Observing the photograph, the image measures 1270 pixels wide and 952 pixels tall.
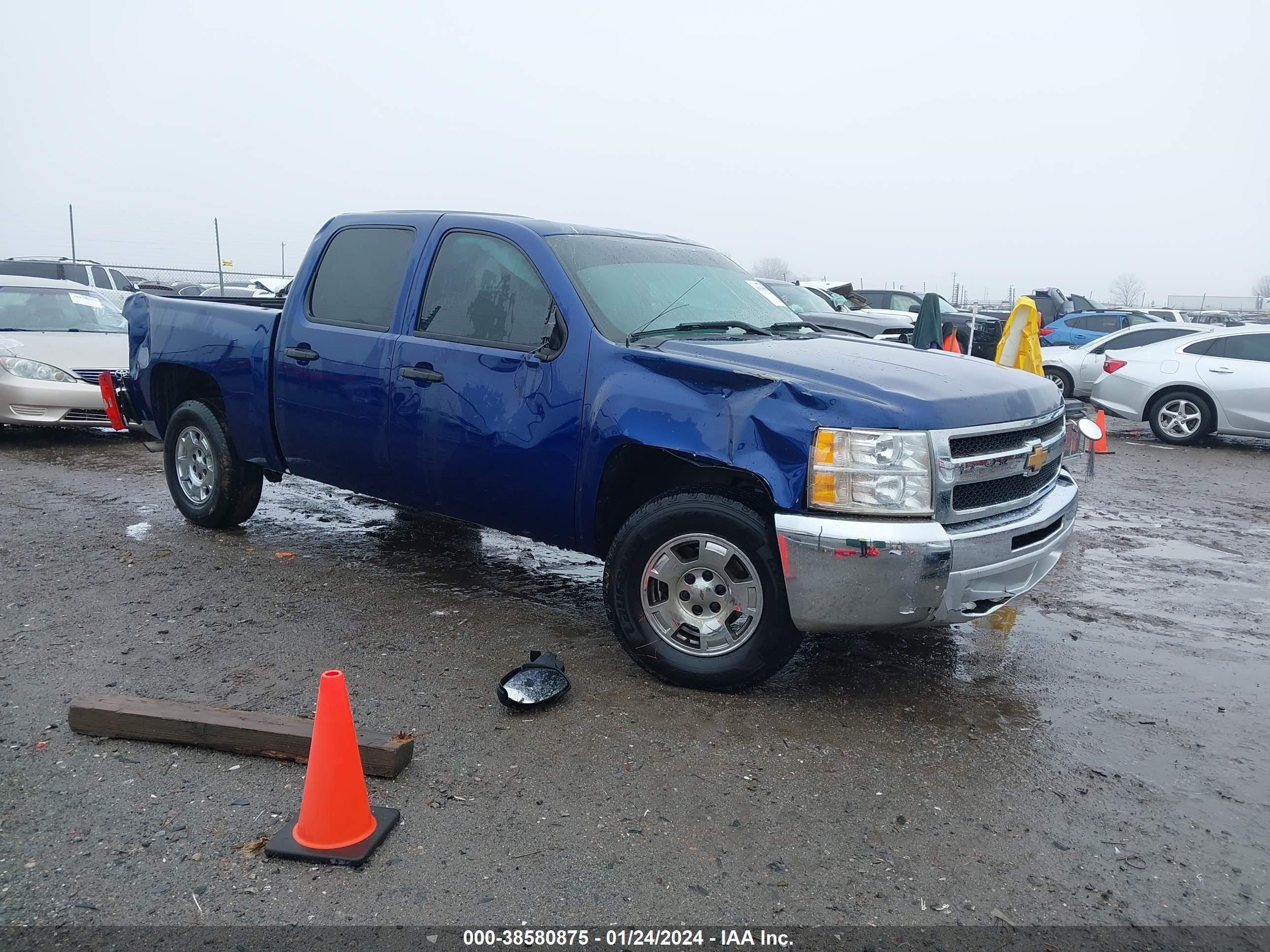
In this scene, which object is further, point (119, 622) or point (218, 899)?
point (119, 622)

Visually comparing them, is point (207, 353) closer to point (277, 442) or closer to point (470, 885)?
point (277, 442)

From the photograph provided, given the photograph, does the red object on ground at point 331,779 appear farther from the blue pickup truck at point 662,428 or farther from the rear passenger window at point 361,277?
the rear passenger window at point 361,277

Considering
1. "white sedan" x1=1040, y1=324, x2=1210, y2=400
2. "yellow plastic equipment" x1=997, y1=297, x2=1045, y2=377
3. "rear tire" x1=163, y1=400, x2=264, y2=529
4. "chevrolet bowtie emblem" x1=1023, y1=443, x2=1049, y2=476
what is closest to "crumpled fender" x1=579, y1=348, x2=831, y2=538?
"chevrolet bowtie emblem" x1=1023, y1=443, x2=1049, y2=476

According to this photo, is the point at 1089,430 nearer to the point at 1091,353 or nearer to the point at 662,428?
the point at 662,428

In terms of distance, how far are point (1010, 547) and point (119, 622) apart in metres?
4.07

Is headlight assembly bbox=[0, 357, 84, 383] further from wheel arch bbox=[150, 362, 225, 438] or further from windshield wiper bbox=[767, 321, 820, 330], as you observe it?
windshield wiper bbox=[767, 321, 820, 330]

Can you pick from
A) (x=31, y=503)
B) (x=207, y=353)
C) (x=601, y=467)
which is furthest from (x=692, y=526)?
(x=31, y=503)

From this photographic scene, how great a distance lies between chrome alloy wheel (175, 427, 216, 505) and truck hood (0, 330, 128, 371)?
414 centimetres

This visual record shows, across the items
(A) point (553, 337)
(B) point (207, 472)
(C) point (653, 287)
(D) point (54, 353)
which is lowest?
Result: (B) point (207, 472)

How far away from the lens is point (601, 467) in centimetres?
418

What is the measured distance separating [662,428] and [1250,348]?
10751mm

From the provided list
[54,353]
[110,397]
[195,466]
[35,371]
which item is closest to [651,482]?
[195,466]

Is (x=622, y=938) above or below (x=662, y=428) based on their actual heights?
below

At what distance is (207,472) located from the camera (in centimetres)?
632
